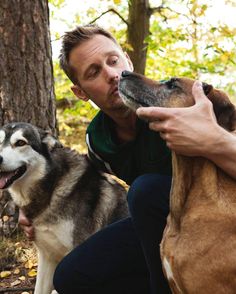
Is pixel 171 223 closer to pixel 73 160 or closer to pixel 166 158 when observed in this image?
pixel 166 158

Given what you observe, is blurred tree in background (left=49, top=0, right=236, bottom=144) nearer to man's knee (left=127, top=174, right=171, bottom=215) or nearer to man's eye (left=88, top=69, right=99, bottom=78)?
man's eye (left=88, top=69, right=99, bottom=78)

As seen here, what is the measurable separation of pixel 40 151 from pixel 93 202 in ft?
1.79

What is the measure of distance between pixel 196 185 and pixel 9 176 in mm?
1547

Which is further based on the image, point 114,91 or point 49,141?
point 49,141

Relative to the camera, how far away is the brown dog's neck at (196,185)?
6.24 feet

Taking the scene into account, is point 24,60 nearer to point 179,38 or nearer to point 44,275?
point 44,275

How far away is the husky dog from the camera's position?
3.01 metres

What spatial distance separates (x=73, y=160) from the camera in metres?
3.26

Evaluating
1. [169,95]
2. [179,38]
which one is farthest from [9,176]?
[179,38]

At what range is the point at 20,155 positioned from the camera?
10.0ft

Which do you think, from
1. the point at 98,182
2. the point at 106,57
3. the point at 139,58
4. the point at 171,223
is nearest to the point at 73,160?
the point at 98,182

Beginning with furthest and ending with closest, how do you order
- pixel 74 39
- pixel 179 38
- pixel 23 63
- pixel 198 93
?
pixel 179 38
pixel 23 63
pixel 74 39
pixel 198 93

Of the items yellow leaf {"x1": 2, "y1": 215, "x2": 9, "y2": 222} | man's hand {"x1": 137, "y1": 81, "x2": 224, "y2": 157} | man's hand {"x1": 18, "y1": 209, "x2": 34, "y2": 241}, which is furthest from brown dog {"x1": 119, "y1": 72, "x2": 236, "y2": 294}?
yellow leaf {"x1": 2, "y1": 215, "x2": 9, "y2": 222}

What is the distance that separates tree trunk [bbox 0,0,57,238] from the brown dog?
1.67 meters
